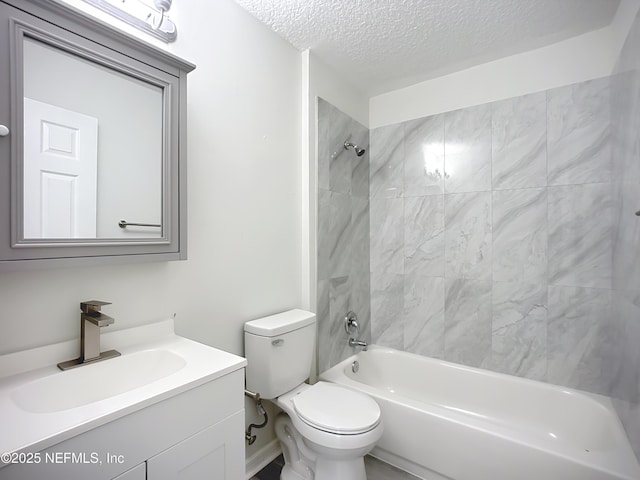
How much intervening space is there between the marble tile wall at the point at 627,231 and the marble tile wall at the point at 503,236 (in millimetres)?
110

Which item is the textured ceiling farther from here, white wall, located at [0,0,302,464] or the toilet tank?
the toilet tank

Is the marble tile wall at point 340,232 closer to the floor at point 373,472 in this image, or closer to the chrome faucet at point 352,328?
the chrome faucet at point 352,328

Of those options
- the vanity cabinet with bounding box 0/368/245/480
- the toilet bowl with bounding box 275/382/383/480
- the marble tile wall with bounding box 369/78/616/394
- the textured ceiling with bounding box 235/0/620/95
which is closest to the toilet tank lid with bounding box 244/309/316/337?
the toilet bowl with bounding box 275/382/383/480

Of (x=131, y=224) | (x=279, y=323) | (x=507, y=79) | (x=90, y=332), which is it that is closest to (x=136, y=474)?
(x=90, y=332)

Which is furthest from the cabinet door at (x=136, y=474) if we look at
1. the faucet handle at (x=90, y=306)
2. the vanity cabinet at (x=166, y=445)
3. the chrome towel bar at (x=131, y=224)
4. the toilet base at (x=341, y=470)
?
the toilet base at (x=341, y=470)

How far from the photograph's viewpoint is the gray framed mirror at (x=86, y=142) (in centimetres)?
88

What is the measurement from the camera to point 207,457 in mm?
979

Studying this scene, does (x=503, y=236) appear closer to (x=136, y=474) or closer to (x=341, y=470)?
(x=341, y=470)

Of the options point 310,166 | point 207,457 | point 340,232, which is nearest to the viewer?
point 207,457

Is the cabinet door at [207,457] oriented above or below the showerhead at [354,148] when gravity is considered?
below

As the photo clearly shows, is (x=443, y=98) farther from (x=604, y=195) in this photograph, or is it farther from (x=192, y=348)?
(x=192, y=348)

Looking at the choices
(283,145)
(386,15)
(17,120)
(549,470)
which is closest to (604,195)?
(549,470)

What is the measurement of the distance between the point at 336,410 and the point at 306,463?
1.32 ft

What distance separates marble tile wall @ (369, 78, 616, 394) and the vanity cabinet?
1713 mm
